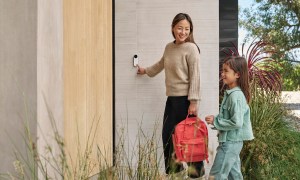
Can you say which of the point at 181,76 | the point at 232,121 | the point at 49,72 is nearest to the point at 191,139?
the point at 232,121

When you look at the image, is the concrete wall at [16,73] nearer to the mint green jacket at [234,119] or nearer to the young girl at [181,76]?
the mint green jacket at [234,119]

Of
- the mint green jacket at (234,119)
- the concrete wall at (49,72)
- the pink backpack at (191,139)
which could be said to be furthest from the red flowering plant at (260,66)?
the concrete wall at (49,72)

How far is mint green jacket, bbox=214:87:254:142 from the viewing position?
10.9 feet

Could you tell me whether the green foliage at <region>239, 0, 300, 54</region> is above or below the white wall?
above

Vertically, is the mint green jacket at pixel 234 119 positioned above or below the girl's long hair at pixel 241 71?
below

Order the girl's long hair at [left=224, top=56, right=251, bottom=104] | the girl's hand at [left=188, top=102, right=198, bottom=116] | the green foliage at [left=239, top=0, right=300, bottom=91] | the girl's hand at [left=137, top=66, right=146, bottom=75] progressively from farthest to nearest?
the green foliage at [left=239, top=0, right=300, bottom=91], the girl's hand at [left=137, top=66, right=146, bottom=75], the girl's hand at [left=188, top=102, right=198, bottom=116], the girl's long hair at [left=224, top=56, right=251, bottom=104]

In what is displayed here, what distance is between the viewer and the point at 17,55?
244 cm

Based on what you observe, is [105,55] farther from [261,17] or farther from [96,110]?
[261,17]

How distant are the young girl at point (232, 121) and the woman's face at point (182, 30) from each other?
0.60 m

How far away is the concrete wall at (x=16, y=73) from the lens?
7.91ft

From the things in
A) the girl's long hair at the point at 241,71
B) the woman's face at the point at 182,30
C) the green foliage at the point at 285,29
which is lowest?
the girl's long hair at the point at 241,71

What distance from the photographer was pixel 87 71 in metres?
3.52

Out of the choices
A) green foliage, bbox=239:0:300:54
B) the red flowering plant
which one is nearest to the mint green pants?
the red flowering plant

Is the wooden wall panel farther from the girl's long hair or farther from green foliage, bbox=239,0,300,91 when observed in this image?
green foliage, bbox=239,0,300,91
